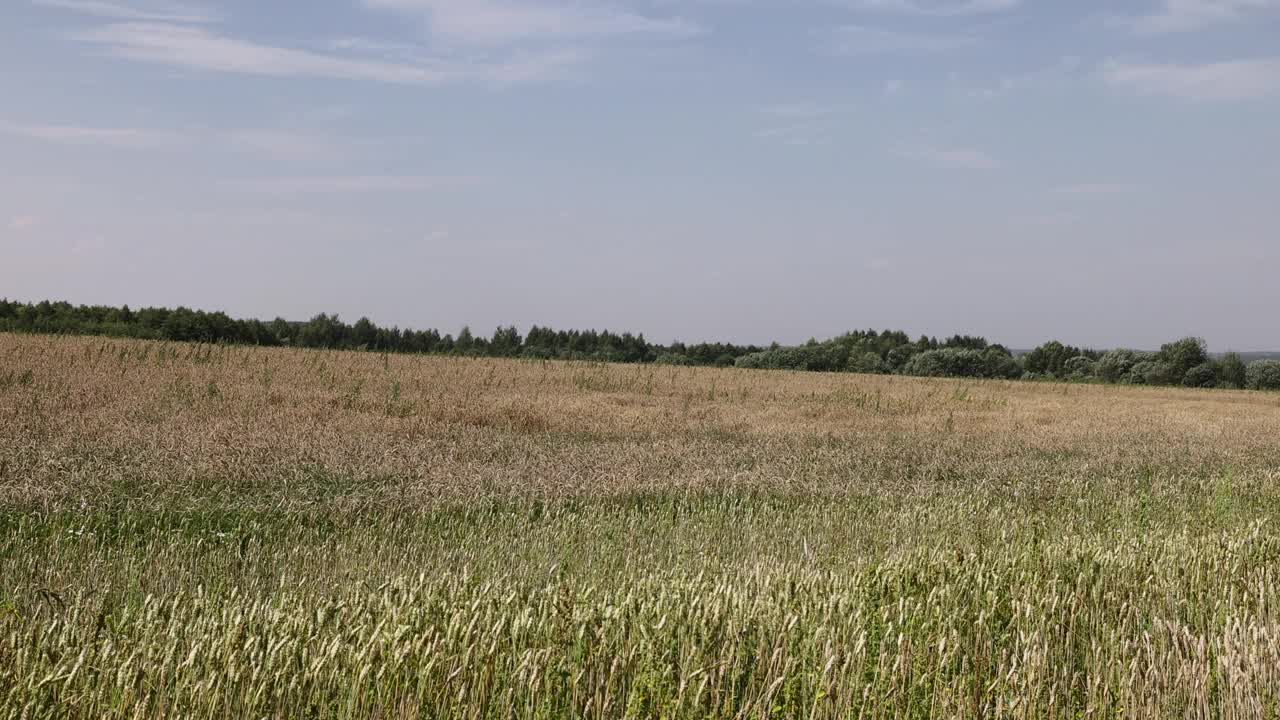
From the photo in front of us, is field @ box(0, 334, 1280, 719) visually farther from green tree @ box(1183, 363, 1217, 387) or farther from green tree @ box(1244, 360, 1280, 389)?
green tree @ box(1244, 360, 1280, 389)

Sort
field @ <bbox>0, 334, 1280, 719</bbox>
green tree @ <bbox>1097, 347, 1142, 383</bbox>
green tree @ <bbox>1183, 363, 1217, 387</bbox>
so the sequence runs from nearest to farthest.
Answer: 1. field @ <bbox>0, 334, 1280, 719</bbox>
2. green tree @ <bbox>1183, 363, 1217, 387</bbox>
3. green tree @ <bbox>1097, 347, 1142, 383</bbox>

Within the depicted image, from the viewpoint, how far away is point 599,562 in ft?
22.7

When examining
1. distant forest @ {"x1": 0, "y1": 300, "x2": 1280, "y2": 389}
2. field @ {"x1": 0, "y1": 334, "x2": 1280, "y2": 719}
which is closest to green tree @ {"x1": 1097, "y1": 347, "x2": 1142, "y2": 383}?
distant forest @ {"x1": 0, "y1": 300, "x2": 1280, "y2": 389}

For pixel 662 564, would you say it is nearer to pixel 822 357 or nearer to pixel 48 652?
pixel 48 652

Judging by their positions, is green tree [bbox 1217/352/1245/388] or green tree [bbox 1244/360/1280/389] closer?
green tree [bbox 1217/352/1245/388]

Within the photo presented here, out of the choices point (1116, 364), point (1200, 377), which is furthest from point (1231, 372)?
point (1116, 364)

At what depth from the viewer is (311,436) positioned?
42.4ft

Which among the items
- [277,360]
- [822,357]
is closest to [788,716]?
[277,360]

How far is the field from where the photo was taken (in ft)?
12.5

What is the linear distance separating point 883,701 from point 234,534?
5.52m

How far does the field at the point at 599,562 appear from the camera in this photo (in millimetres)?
3797

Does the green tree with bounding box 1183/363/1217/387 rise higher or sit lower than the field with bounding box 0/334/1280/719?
higher

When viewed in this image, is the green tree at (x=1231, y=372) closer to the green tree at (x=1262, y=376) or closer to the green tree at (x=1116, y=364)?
the green tree at (x=1262, y=376)

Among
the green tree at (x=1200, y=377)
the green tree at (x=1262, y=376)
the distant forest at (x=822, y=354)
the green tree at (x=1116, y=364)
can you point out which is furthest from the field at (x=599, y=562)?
the green tree at (x=1262, y=376)
